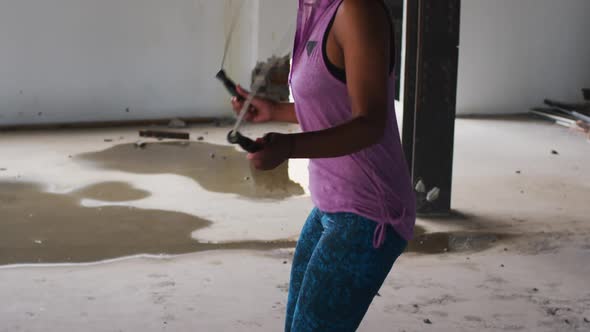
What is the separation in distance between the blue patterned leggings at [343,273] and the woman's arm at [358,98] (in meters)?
0.22

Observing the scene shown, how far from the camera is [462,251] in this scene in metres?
4.61

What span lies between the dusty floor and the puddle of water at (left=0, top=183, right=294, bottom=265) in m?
0.01

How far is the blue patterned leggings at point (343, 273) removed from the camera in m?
1.71

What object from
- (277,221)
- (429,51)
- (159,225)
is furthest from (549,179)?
(159,225)

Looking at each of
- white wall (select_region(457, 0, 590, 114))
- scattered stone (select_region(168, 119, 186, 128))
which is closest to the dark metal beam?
scattered stone (select_region(168, 119, 186, 128))

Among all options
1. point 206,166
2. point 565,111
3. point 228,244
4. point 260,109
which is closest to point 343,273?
point 260,109

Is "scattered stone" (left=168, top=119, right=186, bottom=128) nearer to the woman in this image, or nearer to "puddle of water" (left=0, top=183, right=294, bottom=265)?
"puddle of water" (left=0, top=183, right=294, bottom=265)

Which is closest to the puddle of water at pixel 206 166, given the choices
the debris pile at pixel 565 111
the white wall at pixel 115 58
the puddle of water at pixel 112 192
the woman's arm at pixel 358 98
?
the puddle of water at pixel 112 192

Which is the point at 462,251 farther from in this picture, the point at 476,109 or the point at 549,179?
the point at 476,109

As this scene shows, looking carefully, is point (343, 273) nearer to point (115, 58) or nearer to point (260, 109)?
point (260, 109)

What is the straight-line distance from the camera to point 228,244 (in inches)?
183

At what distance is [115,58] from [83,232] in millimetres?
4083

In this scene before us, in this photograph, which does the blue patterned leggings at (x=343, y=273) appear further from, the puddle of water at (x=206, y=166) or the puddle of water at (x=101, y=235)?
the puddle of water at (x=206, y=166)

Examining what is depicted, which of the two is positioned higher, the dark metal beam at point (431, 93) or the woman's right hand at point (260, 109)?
the woman's right hand at point (260, 109)
